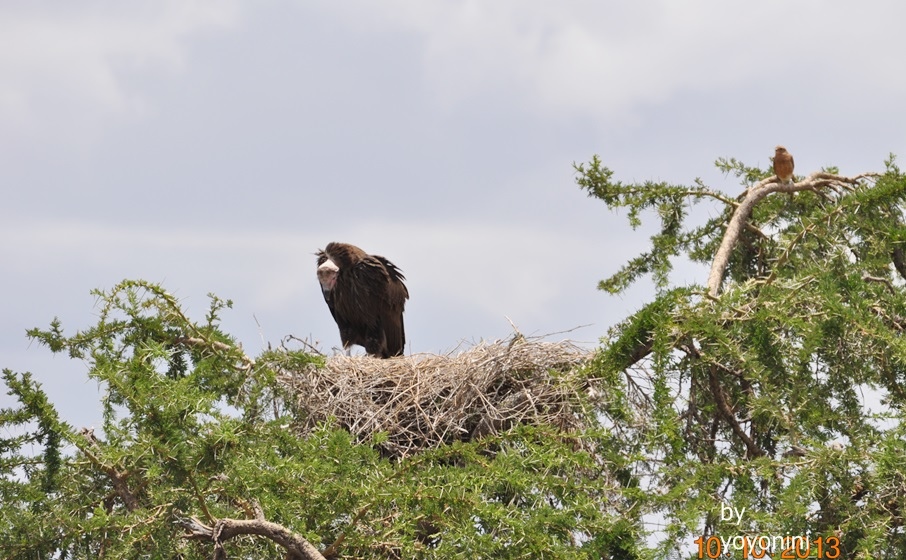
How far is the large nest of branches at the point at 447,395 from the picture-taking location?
632cm

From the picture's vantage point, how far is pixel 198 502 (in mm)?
4438

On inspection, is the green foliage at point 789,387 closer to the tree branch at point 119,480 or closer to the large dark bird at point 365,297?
the tree branch at point 119,480

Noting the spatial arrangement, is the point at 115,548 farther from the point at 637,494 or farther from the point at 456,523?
the point at 637,494

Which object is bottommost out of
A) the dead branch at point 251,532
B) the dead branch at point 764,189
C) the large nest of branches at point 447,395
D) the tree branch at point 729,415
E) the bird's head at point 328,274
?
the dead branch at point 251,532

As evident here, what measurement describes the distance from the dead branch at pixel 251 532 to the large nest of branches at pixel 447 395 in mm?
1827

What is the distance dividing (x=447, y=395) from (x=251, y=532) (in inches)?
94.6

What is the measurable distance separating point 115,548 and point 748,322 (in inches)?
107

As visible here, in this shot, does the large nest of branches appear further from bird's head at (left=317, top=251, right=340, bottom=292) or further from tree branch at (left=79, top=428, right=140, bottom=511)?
bird's head at (left=317, top=251, right=340, bottom=292)

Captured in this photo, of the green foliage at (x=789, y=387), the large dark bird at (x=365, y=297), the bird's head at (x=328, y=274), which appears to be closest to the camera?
the green foliage at (x=789, y=387)

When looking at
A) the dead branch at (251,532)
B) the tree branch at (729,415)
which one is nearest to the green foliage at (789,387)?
the tree branch at (729,415)

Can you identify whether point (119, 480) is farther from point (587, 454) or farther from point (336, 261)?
point (336, 261)

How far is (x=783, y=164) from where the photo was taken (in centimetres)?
648

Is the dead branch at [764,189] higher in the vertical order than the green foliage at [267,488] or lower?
higher

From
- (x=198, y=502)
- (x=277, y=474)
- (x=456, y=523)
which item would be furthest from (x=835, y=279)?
(x=198, y=502)
